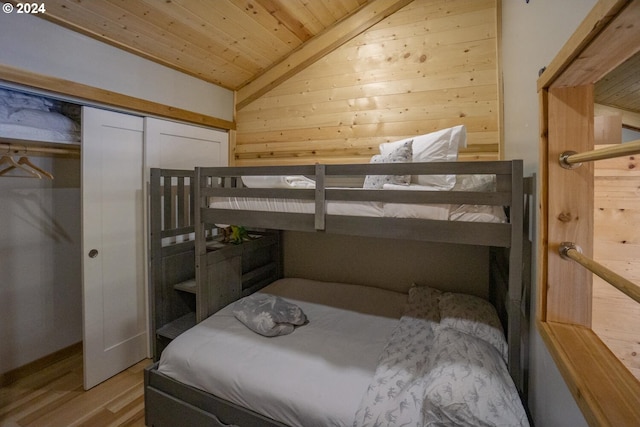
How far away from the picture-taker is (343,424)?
1204mm

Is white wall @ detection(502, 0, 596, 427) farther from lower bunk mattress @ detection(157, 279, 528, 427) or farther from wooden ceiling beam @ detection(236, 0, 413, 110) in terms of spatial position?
wooden ceiling beam @ detection(236, 0, 413, 110)

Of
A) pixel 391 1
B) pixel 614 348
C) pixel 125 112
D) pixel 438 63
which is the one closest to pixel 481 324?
pixel 614 348

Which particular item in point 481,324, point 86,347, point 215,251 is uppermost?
point 215,251

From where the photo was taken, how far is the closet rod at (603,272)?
563 millimetres

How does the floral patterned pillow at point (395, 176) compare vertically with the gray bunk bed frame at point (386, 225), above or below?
above

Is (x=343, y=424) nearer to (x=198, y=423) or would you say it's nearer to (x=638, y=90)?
(x=198, y=423)

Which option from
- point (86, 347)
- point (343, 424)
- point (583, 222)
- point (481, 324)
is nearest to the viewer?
point (583, 222)

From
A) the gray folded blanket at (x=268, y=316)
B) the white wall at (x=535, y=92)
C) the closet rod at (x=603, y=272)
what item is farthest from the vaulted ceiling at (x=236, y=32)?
the gray folded blanket at (x=268, y=316)

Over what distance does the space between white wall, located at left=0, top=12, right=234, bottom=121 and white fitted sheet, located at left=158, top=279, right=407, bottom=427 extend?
1.81 metres

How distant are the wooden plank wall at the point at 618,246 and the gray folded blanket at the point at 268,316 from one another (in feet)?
4.98

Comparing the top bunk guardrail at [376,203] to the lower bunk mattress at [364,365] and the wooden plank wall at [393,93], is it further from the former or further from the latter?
the wooden plank wall at [393,93]

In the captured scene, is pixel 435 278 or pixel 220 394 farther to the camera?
pixel 435 278

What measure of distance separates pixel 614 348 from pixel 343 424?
1.19m

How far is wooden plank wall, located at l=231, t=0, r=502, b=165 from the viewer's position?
2.22 m
